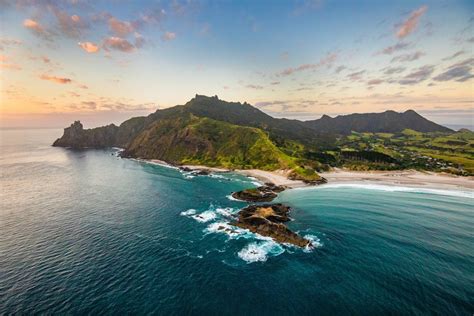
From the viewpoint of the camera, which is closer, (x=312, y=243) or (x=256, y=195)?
(x=312, y=243)

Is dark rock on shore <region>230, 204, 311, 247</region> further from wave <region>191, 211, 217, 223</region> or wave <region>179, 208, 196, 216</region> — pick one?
wave <region>179, 208, 196, 216</region>

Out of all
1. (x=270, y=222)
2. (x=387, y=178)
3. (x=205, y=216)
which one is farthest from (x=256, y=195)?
(x=387, y=178)

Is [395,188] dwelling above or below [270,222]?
below

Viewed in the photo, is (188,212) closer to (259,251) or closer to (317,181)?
(259,251)

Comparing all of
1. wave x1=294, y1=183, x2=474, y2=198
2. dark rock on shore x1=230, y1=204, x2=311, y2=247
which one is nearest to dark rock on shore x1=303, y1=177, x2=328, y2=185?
wave x1=294, y1=183, x2=474, y2=198


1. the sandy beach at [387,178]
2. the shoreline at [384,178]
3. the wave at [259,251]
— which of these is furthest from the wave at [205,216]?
the sandy beach at [387,178]
